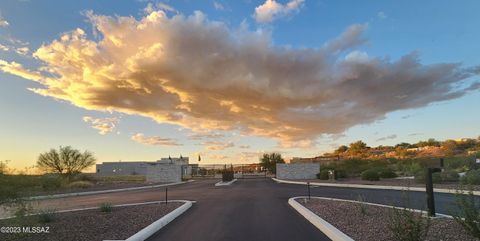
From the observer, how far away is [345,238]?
9391 millimetres

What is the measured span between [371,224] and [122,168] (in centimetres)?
11456

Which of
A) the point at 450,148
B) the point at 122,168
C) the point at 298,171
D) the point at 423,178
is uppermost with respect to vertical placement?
the point at 450,148

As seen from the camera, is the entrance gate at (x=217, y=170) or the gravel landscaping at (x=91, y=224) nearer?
the gravel landscaping at (x=91, y=224)

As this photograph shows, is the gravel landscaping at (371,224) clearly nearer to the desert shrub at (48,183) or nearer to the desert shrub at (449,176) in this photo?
the desert shrub at (48,183)

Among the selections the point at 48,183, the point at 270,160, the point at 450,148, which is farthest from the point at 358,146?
the point at 48,183

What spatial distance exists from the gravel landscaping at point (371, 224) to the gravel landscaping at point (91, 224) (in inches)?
219

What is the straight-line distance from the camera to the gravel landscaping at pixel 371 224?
922cm

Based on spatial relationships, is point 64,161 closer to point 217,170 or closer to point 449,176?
point 217,170

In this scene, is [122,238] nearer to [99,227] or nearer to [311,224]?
[99,227]

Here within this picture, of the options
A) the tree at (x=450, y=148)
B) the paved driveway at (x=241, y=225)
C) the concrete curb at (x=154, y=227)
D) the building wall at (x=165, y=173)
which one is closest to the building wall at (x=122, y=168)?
the building wall at (x=165, y=173)

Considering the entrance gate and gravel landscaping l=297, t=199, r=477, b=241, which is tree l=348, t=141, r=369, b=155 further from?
gravel landscaping l=297, t=199, r=477, b=241

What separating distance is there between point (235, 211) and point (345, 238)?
7079mm

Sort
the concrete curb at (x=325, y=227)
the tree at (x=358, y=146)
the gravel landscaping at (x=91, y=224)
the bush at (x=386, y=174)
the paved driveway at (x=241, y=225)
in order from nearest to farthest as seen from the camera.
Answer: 1. the concrete curb at (x=325, y=227)
2. the paved driveway at (x=241, y=225)
3. the gravel landscaping at (x=91, y=224)
4. the bush at (x=386, y=174)
5. the tree at (x=358, y=146)

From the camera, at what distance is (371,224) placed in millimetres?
11164
